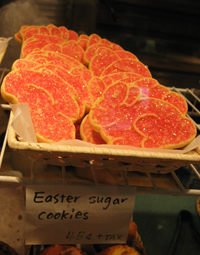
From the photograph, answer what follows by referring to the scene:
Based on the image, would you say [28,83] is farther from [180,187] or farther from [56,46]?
[180,187]

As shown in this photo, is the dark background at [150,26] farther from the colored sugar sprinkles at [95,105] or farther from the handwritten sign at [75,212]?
the handwritten sign at [75,212]

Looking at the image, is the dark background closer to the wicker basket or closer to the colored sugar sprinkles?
the colored sugar sprinkles

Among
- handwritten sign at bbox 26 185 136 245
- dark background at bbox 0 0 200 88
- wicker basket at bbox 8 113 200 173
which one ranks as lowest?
handwritten sign at bbox 26 185 136 245

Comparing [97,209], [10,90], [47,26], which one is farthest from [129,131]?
[47,26]

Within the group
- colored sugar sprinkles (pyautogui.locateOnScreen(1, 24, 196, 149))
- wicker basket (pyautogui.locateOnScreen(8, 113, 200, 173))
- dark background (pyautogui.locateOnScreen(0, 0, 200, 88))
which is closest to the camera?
wicker basket (pyautogui.locateOnScreen(8, 113, 200, 173))

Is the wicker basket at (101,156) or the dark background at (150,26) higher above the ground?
the dark background at (150,26)

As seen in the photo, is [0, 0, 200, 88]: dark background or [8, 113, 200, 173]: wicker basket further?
[0, 0, 200, 88]: dark background

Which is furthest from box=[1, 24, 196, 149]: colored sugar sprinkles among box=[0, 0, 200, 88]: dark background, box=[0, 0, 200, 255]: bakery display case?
box=[0, 0, 200, 88]: dark background

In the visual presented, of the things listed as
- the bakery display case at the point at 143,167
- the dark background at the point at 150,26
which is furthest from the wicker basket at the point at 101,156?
the dark background at the point at 150,26
